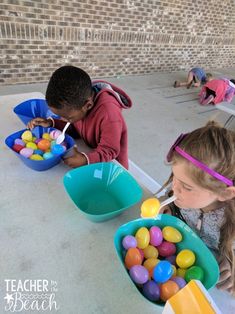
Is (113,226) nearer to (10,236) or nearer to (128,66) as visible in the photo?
(10,236)

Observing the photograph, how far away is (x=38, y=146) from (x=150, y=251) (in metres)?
0.53

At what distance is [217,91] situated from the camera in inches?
136

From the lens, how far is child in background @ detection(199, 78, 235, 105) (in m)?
3.46

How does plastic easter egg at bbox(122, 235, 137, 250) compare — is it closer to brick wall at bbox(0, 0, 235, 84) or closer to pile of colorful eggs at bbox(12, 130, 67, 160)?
pile of colorful eggs at bbox(12, 130, 67, 160)

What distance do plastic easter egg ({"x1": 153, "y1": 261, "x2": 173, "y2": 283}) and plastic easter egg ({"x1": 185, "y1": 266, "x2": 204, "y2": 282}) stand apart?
0.05 meters

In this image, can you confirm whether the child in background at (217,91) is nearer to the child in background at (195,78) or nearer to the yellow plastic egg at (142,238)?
the child in background at (195,78)

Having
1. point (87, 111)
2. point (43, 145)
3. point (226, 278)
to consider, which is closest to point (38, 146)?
point (43, 145)

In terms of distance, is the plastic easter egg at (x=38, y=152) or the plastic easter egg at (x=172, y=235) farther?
the plastic easter egg at (x=38, y=152)

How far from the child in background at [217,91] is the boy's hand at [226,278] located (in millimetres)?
3194

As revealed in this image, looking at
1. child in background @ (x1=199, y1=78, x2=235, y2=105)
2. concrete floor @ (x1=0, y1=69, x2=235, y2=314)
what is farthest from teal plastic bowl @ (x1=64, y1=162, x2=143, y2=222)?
child in background @ (x1=199, y1=78, x2=235, y2=105)

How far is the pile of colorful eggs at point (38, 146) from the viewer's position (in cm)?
87

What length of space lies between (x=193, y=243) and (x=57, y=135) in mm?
607

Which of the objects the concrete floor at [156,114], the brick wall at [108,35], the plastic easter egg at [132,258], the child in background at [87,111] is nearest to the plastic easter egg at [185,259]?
the plastic easter egg at [132,258]

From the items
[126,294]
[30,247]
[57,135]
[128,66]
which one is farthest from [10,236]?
[128,66]
